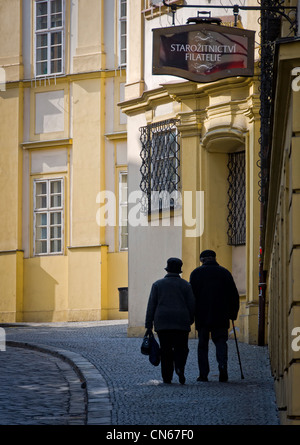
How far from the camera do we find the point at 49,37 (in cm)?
3219

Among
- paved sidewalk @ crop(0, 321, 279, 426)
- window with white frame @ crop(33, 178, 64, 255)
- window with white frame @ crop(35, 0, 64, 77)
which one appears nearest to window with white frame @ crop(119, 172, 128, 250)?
window with white frame @ crop(33, 178, 64, 255)

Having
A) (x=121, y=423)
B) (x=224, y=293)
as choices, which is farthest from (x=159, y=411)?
(x=224, y=293)

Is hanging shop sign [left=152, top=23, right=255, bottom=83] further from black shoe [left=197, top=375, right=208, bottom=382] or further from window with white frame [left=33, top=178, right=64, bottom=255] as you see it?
window with white frame [left=33, top=178, right=64, bottom=255]

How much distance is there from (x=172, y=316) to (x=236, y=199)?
8221mm

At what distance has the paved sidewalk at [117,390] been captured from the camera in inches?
392

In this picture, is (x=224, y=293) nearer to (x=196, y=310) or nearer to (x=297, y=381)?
(x=196, y=310)

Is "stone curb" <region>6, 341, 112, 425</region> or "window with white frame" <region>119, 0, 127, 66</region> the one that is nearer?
"stone curb" <region>6, 341, 112, 425</region>

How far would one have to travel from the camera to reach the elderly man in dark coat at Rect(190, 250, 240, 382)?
44.5ft

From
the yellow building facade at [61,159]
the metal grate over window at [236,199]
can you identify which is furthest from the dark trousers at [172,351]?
the yellow building facade at [61,159]

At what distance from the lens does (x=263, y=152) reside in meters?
18.7

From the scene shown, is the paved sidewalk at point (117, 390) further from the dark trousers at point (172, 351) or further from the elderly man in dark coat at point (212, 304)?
the elderly man in dark coat at point (212, 304)

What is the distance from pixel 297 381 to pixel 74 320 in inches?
967

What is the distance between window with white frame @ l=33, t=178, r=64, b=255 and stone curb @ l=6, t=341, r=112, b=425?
11955mm

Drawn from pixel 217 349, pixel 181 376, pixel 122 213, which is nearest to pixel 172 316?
pixel 217 349
